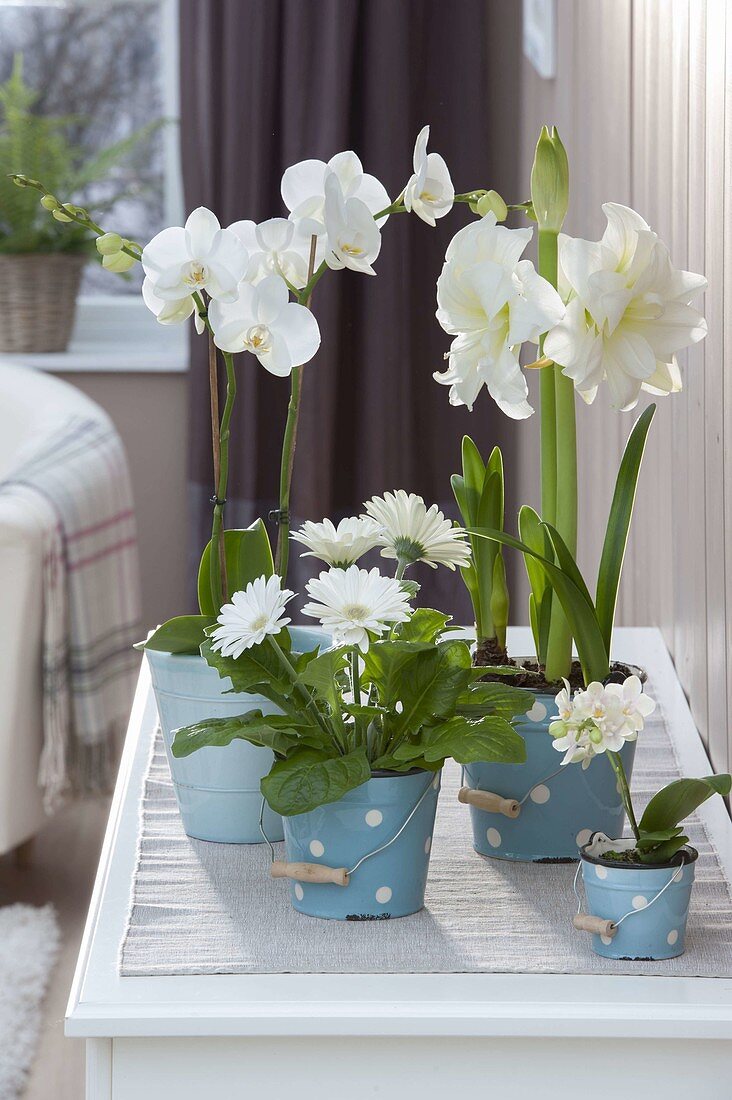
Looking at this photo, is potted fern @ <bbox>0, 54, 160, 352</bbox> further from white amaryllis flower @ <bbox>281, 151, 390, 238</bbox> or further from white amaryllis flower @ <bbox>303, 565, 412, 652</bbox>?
white amaryllis flower @ <bbox>303, 565, 412, 652</bbox>

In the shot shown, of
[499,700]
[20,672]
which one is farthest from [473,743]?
[20,672]

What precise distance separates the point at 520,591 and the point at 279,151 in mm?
982

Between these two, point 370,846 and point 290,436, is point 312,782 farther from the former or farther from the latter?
point 290,436

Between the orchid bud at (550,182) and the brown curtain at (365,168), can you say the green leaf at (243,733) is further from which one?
the brown curtain at (365,168)

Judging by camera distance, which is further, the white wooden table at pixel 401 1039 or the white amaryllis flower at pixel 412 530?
the white amaryllis flower at pixel 412 530

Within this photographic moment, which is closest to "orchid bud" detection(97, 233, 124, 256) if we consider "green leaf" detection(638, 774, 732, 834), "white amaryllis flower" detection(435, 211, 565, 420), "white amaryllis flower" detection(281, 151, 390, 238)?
"white amaryllis flower" detection(281, 151, 390, 238)

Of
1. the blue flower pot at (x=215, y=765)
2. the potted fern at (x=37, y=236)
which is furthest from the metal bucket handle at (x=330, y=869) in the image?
the potted fern at (x=37, y=236)

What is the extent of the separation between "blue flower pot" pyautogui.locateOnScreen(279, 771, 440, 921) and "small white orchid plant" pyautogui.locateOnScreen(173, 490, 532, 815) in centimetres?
2

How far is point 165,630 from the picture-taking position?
788mm

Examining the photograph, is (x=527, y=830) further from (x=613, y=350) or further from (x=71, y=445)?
(x=71, y=445)

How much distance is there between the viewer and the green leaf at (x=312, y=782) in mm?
646

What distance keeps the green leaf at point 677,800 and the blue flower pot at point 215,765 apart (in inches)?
9.7

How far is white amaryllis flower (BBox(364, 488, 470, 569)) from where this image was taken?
0.74m

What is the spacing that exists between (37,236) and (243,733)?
7.23 ft
